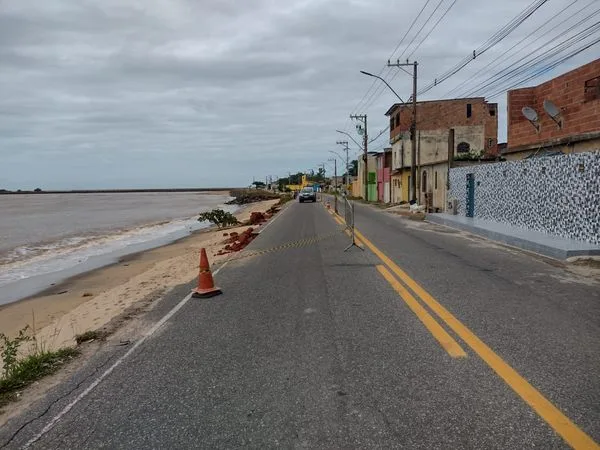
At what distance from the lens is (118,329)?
723 centimetres

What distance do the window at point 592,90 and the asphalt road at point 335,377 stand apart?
11875mm

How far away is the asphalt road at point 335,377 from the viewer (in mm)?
3738

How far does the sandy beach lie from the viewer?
884cm

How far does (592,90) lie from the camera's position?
18125mm

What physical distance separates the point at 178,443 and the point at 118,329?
3.91 m

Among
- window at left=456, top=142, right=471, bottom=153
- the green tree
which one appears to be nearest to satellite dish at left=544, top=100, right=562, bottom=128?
the green tree

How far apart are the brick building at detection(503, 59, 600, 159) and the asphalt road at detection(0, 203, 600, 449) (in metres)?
10.6

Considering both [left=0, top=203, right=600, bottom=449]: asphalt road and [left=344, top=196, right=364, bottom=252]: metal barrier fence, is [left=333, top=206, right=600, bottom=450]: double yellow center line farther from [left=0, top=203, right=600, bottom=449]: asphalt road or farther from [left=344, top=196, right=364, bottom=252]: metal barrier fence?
[left=344, top=196, right=364, bottom=252]: metal barrier fence

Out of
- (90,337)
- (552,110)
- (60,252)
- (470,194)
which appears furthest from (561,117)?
(60,252)

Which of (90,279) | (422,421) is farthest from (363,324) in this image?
(90,279)

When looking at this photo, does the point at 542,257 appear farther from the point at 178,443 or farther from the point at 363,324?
→ the point at 178,443

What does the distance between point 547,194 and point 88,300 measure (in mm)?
13309

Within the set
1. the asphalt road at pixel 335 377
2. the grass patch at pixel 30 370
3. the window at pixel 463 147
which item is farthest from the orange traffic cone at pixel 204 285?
the window at pixel 463 147

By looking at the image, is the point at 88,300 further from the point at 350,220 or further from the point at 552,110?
the point at 552,110
